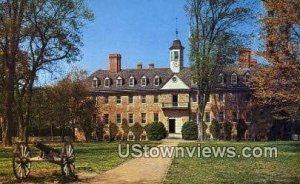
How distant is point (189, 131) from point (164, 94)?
27.2 ft

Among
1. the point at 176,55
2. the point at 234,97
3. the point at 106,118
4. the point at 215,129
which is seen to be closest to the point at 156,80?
the point at 176,55

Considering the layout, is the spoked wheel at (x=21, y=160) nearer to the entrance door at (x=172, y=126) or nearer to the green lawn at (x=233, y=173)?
the green lawn at (x=233, y=173)

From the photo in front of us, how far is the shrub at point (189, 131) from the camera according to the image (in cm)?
5706

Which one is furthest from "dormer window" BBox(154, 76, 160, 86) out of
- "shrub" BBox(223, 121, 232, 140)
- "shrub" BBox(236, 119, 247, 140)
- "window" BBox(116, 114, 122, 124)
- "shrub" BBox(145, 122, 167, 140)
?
"shrub" BBox(236, 119, 247, 140)

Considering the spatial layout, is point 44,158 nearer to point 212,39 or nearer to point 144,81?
point 212,39

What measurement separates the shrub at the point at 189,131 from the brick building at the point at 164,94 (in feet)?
13.5

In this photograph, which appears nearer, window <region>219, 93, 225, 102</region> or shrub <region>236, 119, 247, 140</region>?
shrub <region>236, 119, 247, 140</region>

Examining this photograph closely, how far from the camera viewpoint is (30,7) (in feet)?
111

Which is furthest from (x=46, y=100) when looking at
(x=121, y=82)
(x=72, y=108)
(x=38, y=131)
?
(x=121, y=82)

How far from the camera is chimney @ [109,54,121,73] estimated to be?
69312mm

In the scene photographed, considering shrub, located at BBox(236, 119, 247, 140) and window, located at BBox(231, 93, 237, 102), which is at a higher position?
window, located at BBox(231, 93, 237, 102)

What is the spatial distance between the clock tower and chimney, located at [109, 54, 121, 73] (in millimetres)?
8062

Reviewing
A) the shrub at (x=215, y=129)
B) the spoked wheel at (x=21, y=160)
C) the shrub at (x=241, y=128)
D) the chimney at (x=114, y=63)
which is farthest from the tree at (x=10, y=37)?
the chimney at (x=114, y=63)

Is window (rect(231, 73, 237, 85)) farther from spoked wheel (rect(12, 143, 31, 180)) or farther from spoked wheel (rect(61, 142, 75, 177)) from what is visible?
spoked wheel (rect(12, 143, 31, 180))
